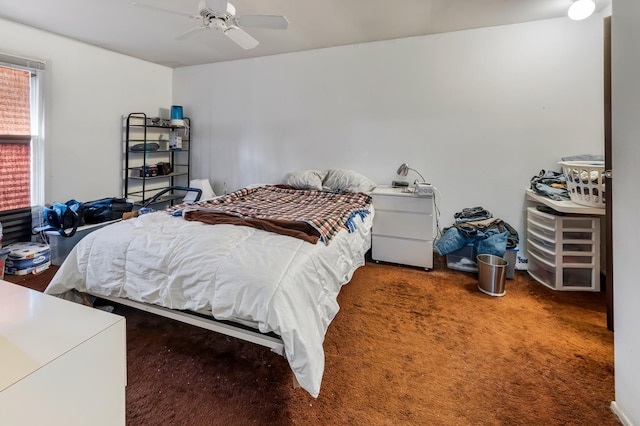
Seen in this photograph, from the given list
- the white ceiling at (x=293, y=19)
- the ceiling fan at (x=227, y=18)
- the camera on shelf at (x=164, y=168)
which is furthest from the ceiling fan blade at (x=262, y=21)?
the camera on shelf at (x=164, y=168)

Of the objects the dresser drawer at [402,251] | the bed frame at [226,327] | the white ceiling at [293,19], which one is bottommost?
the bed frame at [226,327]

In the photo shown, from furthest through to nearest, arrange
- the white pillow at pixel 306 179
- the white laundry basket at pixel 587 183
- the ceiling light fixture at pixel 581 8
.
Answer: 1. the white pillow at pixel 306 179
2. the ceiling light fixture at pixel 581 8
3. the white laundry basket at pixel 587 183

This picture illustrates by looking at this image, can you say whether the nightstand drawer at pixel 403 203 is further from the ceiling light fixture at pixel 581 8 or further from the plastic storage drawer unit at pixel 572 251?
the ceiling light fixture at pixel 581 8

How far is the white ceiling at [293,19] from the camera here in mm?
2643

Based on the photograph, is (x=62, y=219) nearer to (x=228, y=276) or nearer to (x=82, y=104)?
(x=82, y=104)

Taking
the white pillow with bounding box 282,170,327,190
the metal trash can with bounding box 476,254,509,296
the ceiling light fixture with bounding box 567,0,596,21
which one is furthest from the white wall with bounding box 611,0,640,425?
the white pillow with bounding box 282,170,327,190

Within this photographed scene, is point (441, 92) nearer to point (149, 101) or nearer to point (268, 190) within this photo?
point (268, 190)

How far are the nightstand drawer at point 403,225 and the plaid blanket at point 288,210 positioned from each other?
24 cm

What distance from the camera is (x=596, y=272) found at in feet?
8.38

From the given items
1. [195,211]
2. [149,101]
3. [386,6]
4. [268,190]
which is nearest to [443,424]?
[195,211]

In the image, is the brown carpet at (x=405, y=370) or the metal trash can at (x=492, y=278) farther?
the metal trash can at (x=492, y=278)

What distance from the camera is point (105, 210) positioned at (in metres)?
3.53

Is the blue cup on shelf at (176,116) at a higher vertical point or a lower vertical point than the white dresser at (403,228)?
higher

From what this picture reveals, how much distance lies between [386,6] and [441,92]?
1.11 meters
